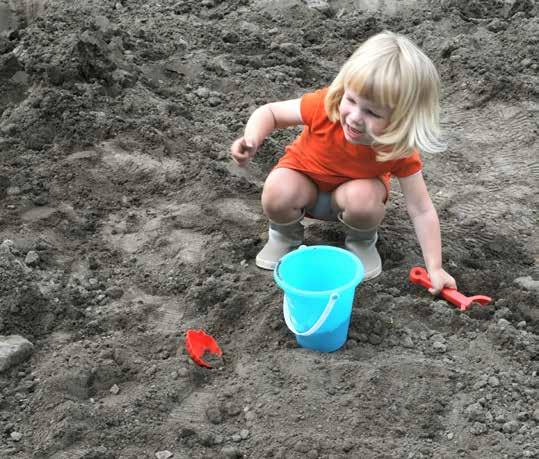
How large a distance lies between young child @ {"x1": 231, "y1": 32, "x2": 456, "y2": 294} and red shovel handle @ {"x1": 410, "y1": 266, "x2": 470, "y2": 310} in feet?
0.10

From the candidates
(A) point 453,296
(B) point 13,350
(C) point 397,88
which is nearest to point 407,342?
(A) point 453,296

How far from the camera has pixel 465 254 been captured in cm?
362

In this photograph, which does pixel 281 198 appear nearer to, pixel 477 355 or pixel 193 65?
pixel 477 355

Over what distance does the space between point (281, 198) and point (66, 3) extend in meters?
2.84

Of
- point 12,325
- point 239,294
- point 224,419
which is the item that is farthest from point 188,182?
point 224,419

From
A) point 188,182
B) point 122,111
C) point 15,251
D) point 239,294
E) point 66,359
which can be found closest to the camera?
point 66,359

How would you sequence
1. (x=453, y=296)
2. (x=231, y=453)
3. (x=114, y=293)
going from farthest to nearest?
1. (x=114, y=293)
2. (x=453, y=296)
3. (x=231, y=453)

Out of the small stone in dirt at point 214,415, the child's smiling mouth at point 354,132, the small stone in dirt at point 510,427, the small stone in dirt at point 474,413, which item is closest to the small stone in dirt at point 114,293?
the small stone in dirt at point 214,415

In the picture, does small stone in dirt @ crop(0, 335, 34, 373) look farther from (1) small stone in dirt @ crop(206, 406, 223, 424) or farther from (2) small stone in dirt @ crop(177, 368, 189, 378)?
(1) small stone in dirt @ crop(206, 406, 223, 424)

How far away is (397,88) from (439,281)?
0.75 meters

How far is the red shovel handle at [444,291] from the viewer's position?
3180mm

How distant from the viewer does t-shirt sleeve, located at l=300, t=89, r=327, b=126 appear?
3336 millimetres

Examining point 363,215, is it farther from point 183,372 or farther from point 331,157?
point 183,372

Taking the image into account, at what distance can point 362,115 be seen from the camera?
3.01m
